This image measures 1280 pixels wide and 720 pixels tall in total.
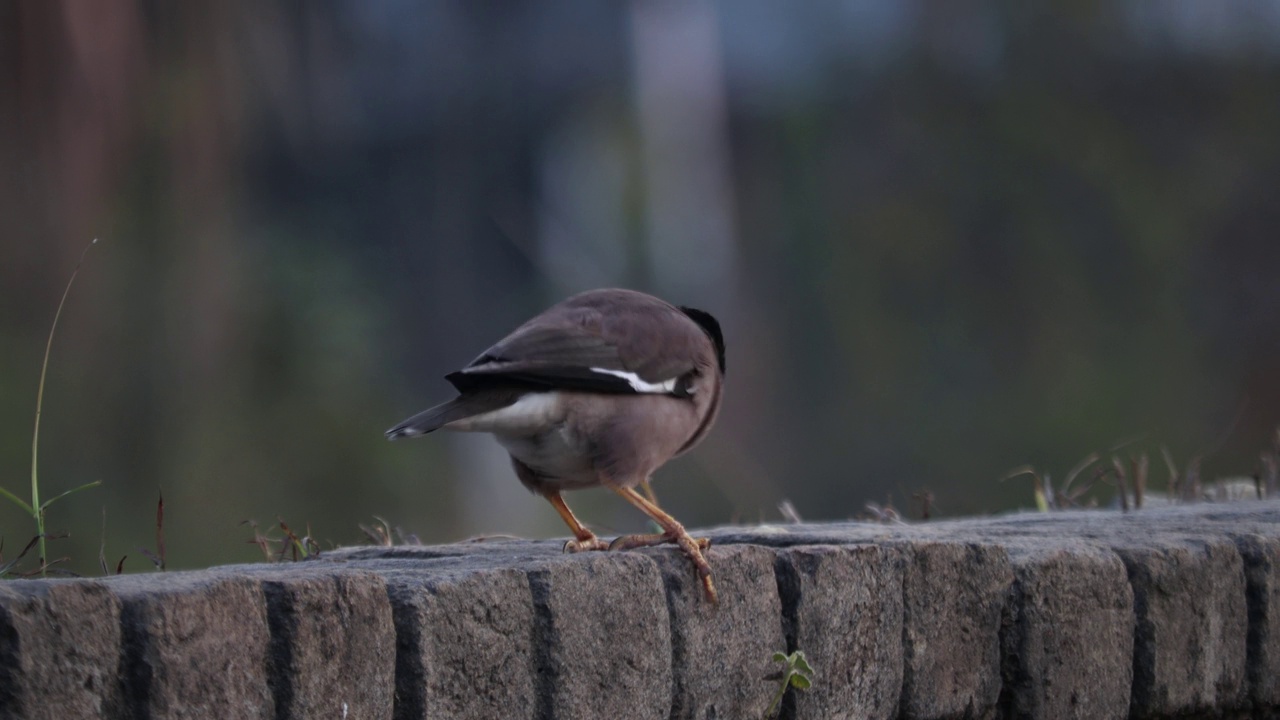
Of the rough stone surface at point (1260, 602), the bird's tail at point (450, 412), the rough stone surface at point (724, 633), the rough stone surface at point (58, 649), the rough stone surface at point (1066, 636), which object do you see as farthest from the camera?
the rough stone surface at point (1260, 602)

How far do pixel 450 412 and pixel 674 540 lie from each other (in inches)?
19.9

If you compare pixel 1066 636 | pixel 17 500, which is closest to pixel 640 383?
pixel 1066 636

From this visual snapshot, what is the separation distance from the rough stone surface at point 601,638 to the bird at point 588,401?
25cm

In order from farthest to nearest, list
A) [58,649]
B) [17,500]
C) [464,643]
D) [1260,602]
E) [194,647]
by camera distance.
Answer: [1260,602] < [17,500] < [464,643] < [194,647] < [58,649]

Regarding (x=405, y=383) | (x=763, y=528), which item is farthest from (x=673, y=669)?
(x=405, y=383)

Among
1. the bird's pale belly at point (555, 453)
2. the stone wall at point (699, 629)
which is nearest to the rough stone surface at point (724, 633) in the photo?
the stone wall at point (699, 629)

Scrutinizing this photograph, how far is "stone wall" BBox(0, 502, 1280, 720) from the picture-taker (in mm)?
1758

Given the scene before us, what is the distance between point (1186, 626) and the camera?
304 centimetres

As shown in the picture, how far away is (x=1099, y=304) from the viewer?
19.3 m

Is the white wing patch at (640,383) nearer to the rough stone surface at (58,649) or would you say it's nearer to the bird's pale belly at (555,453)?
the bird's pale belly at (555,453)

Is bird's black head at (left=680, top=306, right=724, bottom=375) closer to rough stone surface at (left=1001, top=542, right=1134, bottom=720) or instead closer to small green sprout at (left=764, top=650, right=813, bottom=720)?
rough stone surface at (left=1001, top=542, right=1134, bottom=720)

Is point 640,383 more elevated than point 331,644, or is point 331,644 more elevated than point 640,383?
point 640,383

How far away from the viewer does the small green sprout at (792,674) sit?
2.46 metres

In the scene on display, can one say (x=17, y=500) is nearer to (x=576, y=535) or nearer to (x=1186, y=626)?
(x=576, y=535)
